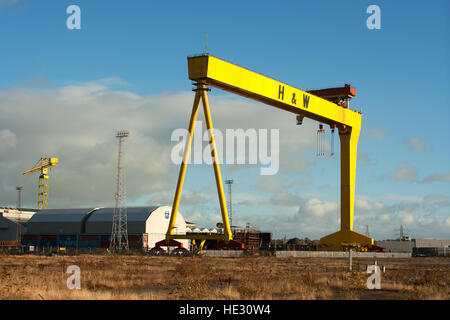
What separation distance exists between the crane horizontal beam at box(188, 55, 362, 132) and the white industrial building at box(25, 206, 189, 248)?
26.4 m

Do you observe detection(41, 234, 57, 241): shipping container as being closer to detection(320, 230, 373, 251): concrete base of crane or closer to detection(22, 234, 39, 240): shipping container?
detection(22, 234, 39, 240): shipping container

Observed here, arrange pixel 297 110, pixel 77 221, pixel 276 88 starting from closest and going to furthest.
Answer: pixel 276 88, pixel 297 110, pixel 77 221

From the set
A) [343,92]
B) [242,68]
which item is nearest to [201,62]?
[242,68]

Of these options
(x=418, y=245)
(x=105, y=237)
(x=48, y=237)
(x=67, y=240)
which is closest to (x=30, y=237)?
(x=48, y=237)

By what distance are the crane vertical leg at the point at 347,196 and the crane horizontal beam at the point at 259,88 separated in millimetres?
3122

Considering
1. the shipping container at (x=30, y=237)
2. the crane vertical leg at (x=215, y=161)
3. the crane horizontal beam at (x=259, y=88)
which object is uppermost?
the crane horizontal beam at (x=259, y=88)

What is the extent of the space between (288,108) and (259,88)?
5451mm

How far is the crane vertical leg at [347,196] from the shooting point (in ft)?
178

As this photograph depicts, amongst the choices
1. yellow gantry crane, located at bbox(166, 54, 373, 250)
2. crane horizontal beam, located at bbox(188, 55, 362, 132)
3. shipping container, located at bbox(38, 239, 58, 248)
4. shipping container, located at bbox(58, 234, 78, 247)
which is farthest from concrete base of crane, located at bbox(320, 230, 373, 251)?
shipping container, located at bbox(38, 239, 58, 248)

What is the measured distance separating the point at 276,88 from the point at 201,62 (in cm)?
828

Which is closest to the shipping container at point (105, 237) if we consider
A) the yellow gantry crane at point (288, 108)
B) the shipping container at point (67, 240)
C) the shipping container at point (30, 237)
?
the shipping container at point (67, 240)

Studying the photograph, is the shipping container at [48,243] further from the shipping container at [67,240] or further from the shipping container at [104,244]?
the shipping container at [104,244]
